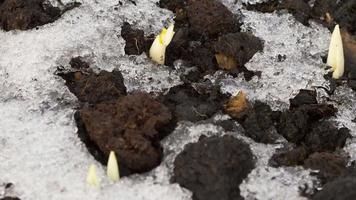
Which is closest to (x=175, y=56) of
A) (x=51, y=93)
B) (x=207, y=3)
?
(x=207, y=3)

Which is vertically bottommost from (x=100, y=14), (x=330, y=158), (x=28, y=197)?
(x=28, y=197)

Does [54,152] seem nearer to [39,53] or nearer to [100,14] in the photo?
[39,53]

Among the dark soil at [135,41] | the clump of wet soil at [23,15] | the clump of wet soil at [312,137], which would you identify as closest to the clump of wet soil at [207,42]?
the dark soil at [135,41]

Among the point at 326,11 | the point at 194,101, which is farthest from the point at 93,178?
the point at 326,11

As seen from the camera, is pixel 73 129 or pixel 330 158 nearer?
pixel 330 158

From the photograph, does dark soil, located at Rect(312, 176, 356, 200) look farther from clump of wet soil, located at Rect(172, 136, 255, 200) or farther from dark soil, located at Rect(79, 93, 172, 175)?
dark soil, located at Rect(79, 93, 172, 175)

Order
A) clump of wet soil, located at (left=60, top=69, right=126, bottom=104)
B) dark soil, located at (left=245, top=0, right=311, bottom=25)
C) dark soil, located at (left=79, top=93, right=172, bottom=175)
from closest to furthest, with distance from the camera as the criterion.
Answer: dark soil, located at (left=79, top=93, right=172, bottom=175), clump of wet soil, located at (left=60, top=69, right=126, bottom=104), dark soil, located at (left=245, top=0, right=311, bottom=25)

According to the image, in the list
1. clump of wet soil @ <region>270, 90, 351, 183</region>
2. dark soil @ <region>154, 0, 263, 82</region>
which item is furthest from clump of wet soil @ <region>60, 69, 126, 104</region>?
clump of wet soil @ <region>270, 90, 351, 183</region>
